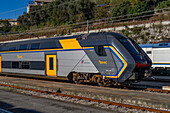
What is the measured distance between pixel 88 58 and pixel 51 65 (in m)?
4.57

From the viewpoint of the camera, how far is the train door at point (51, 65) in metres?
17.5

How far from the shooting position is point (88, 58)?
14.8 m

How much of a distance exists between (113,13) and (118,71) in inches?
2027

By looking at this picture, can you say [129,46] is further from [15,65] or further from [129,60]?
[15,65]

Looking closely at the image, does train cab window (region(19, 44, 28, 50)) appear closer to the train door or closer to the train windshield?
the train door

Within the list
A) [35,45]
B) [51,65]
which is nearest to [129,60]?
[51,65]

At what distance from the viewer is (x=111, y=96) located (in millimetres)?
10664

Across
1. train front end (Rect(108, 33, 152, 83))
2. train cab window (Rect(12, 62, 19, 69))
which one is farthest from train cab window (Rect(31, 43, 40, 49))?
train front end (Rect(108, 33, 152, 83))

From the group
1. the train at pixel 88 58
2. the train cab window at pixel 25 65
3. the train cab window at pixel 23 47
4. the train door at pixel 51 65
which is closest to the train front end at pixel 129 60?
the train at pixel 88 58

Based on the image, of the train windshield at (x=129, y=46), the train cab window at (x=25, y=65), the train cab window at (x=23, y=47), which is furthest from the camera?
the train cab window at (x=23, y=47)

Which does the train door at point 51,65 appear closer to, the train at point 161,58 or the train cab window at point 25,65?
the train cab window at point 25,65

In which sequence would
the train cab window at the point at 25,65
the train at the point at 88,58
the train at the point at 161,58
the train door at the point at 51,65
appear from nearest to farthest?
1. the train at the point at 88,58
2. the train door at the point at 51,65
3. the train cab window at the point at 25,65
4. the train at the point at 161,58

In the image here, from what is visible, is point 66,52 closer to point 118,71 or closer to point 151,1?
point 118,71

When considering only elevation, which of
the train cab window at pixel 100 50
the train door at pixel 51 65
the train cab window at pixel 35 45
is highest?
the train cab window at pixel 35 45
